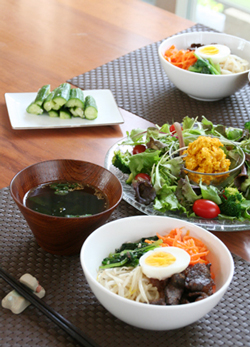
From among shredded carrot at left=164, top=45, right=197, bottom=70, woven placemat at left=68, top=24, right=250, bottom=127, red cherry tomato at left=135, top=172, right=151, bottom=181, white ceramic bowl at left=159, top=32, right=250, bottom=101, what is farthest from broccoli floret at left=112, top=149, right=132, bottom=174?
shredded carrot at left=164, top=45, right=197, bottom=70

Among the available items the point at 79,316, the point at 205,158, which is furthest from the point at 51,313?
the point at 205,158

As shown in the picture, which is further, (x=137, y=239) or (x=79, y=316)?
(x=137, y=239)

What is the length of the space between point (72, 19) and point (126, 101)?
39.0 inches

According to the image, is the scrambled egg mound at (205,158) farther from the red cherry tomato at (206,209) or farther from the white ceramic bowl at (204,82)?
the white ceramic bowl at (204,82)

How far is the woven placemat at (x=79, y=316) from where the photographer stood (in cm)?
97

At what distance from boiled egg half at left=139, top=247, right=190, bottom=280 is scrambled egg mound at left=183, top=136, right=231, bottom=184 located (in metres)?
0.38

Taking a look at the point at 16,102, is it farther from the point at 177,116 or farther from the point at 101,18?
the point at 101,18

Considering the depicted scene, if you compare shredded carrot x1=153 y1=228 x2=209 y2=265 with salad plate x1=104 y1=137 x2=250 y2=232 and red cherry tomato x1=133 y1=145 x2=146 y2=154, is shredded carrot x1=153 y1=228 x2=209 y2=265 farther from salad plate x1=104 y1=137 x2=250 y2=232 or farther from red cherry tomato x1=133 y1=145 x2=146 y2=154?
red cherry tomato x1=133 y1=145 x2=146 y2=154

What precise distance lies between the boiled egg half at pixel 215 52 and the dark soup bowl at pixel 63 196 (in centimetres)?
101

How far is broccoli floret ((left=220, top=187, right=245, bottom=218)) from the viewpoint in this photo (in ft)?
4.17

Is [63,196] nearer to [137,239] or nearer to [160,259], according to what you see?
[137,239]

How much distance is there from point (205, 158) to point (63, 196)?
0.44 metres

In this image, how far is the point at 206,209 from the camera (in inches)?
50.4

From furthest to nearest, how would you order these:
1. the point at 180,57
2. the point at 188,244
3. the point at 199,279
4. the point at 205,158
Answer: the point at 180,57 < the point at 205,158 < the point at 188,244 < the point at 199,279
